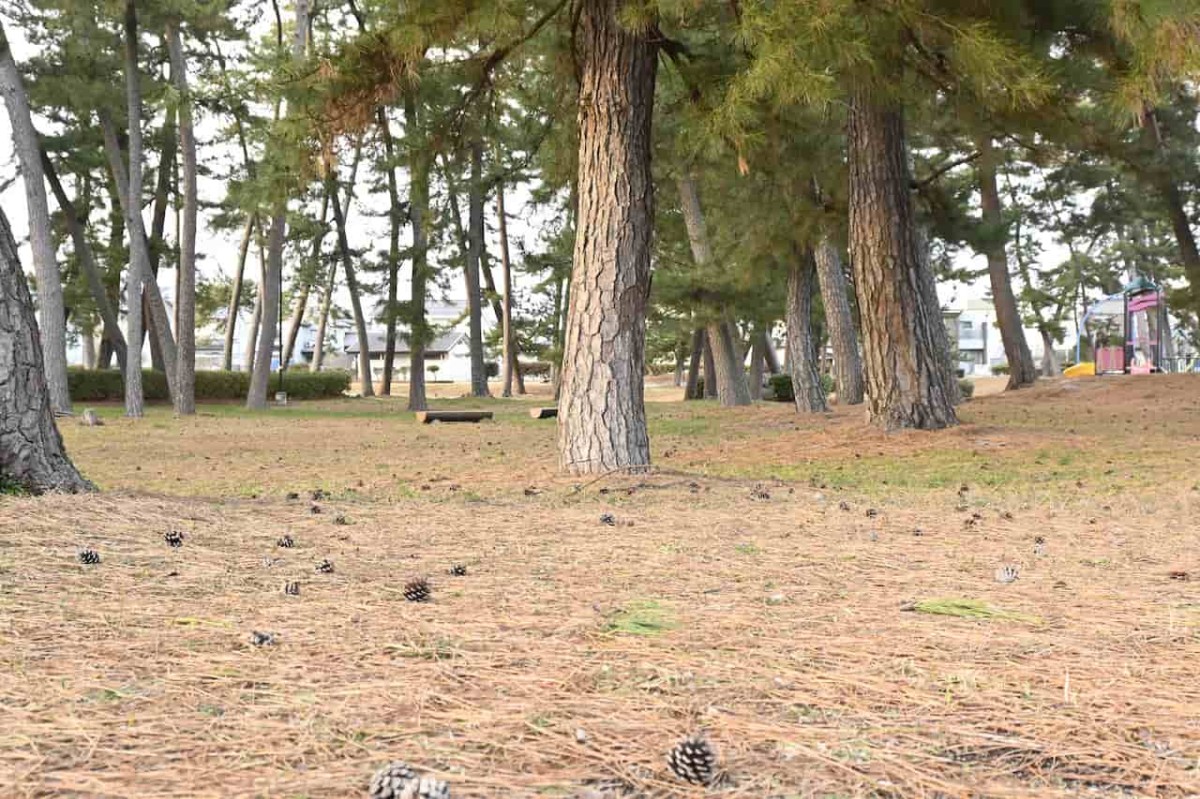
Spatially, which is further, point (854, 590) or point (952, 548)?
point (952, 548)

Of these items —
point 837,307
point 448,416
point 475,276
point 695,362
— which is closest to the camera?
point 837,307

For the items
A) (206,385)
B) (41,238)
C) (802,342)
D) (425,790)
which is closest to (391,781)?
(425,790)

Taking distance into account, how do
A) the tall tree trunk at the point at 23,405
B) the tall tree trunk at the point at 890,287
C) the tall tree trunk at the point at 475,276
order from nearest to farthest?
the tall tree trunk at the point at 23,405 < the tall tree trunk at the point at 890,287 < the tall tree trunk at the point at 475,276

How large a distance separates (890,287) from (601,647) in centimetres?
717

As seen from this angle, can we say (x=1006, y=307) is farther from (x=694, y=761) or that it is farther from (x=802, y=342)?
(x=694, y=761)

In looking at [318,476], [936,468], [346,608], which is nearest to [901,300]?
[936,468]

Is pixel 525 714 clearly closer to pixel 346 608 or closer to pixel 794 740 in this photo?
pixel 794 740

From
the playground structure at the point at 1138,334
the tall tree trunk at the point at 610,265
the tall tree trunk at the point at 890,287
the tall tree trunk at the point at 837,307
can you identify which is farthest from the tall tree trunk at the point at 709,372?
the tall tree trunk at the point at 610,265

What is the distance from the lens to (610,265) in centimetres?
634

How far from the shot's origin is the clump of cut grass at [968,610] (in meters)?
2.55

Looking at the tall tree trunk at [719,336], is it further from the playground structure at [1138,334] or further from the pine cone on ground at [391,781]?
the pine cone on ground at [391,781]

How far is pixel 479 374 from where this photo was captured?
1123 inches

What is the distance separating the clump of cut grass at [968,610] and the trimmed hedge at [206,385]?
19454mm

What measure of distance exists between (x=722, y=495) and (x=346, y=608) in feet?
10.7
